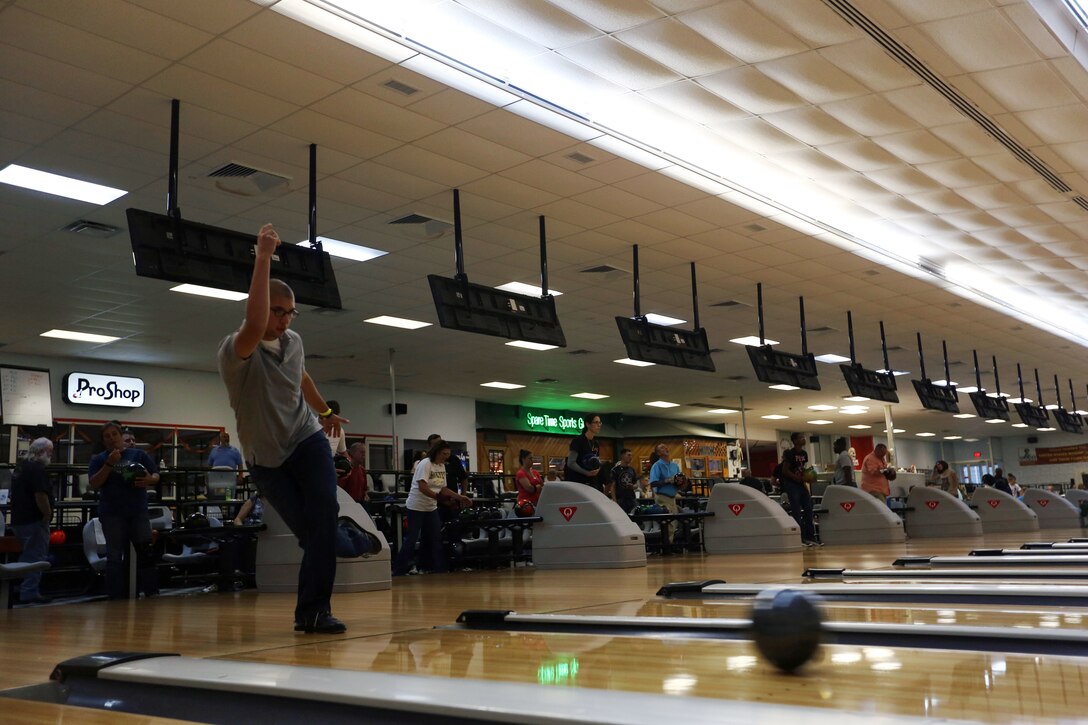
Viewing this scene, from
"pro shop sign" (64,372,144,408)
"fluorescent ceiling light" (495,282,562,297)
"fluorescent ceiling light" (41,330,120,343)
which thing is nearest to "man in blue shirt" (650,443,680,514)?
"fluorescent ceiling light" (495,282,562,297)

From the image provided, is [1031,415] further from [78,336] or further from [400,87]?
[78,336]

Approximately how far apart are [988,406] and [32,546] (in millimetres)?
15176

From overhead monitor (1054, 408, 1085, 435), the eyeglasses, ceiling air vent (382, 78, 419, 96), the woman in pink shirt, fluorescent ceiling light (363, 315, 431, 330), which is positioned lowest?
the woman in pink shirt

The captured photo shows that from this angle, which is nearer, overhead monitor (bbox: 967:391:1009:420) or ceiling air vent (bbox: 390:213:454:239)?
ceiling air vent (bbox: 390:213:454:239)

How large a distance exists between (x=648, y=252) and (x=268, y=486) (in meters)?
6.92

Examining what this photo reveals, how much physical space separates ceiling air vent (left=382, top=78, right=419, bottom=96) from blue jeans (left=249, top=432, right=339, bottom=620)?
11.1 ft

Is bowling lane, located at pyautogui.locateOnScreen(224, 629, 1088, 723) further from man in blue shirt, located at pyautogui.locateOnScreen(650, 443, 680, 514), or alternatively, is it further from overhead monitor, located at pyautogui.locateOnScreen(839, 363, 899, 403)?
overhead monitor, located at pyautogui.locateOnScreen(839, 363, 899, 403)

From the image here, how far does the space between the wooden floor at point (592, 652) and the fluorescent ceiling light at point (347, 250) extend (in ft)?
14.4

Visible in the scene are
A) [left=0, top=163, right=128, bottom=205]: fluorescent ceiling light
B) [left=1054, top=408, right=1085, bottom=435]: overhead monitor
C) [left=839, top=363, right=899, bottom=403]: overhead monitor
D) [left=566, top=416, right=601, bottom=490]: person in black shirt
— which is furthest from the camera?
[left=1054, top=408, right=1085, bottom=435]: overhead monitor

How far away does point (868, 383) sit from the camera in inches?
516

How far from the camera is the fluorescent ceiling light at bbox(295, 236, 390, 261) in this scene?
29.2 feet

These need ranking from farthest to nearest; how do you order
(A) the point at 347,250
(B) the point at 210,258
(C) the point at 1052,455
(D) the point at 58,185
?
1. (C) the point at 1052,455
2. (A) the point at 347,250
3. (D) the point at 58,185
4. (B) the point at 210,258

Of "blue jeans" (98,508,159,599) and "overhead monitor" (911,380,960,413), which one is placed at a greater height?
"overhead monitor" (911,380,960,413)

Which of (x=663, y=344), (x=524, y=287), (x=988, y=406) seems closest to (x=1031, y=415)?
(x=988, y=406)
